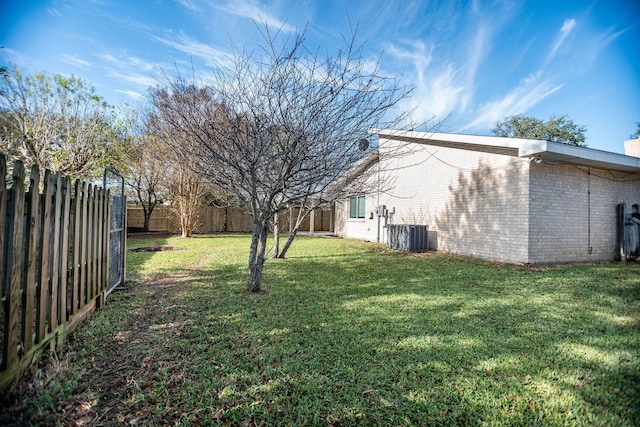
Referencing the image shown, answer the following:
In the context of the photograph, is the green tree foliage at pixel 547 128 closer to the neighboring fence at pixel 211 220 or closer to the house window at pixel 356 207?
the house window at pixel 356 207

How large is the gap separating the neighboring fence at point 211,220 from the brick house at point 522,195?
7906 millimetres

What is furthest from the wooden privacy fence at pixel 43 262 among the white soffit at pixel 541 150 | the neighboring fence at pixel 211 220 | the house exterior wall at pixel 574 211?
the neighboring fence at pixel 211 220

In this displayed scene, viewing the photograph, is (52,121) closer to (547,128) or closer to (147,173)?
(147,173)

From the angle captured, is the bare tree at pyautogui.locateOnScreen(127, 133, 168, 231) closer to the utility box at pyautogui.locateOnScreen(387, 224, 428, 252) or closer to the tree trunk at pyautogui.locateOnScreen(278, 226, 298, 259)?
the tree trunk at pyautogui.locateOnScreen(278, 226, 298, 259)

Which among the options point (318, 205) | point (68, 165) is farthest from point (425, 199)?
point (68, 165)

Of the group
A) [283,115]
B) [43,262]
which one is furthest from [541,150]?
[43,262]

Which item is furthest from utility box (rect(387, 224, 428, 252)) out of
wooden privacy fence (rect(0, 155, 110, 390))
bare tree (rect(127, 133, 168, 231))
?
bare tree (rect(127, 133, 168, 231))

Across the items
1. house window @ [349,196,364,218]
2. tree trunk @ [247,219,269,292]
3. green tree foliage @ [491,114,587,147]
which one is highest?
green tree foliage @ [491,114,587,147]

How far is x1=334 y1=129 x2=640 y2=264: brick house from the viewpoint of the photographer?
24.5 feet

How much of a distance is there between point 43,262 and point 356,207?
13767mm

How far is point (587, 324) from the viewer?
356cm

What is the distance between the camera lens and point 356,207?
15.4 meters

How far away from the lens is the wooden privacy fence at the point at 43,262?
1.89 metres

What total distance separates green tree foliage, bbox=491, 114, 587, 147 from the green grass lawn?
21.4 meters
